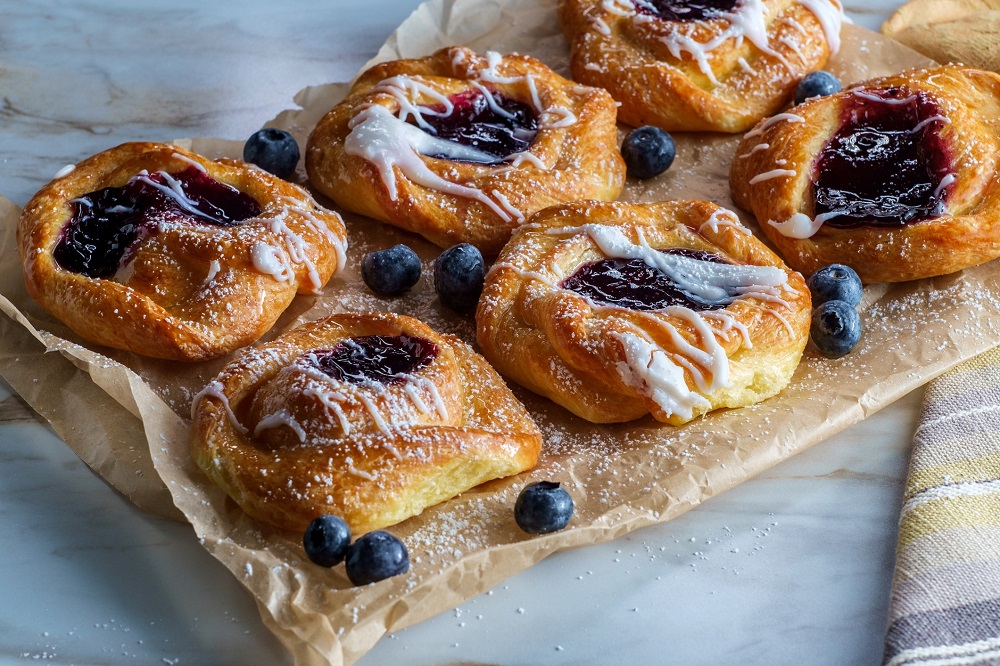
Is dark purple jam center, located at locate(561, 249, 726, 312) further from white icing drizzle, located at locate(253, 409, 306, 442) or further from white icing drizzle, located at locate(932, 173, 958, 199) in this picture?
white icing drizzle, located at locate(253, 409, 306, 442)

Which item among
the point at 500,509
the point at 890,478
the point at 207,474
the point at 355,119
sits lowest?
the point at 890,478

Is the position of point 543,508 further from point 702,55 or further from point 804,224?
point 702,55

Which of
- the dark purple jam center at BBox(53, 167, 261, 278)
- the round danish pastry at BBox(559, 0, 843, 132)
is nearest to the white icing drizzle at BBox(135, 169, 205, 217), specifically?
the dark purple jam center at BBox(53, 167, 261, 278)

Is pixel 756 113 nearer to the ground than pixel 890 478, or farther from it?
farther from it

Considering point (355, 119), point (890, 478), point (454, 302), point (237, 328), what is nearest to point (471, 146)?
point (355, 119)

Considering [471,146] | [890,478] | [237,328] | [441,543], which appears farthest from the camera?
[471,146]

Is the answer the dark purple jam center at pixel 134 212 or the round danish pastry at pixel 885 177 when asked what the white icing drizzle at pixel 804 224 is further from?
the dark purple jam center at pixel 134 212

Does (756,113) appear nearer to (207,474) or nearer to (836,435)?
(836,435)

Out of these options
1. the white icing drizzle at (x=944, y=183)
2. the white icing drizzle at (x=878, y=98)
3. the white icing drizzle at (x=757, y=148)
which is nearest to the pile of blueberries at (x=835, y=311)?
the white icing drizzle at (x=944, y=183)
